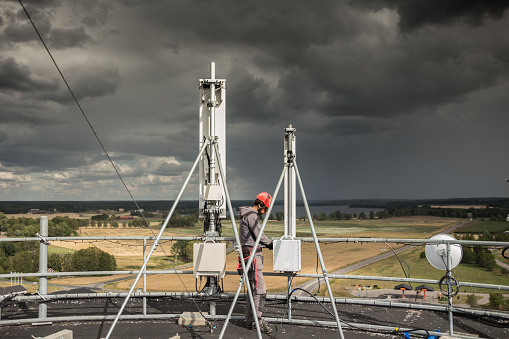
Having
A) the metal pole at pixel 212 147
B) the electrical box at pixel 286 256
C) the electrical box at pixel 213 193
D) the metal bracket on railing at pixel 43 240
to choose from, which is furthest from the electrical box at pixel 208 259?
the metal bracket on railing at pixel 43 240

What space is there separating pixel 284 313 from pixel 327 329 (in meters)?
0.78

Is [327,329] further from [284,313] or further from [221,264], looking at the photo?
[221,264]

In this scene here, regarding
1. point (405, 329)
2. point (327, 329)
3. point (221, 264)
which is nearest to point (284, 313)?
point (327, 329)

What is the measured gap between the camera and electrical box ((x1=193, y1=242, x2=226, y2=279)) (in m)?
5.22

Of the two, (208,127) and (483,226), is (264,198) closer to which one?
(208,127)

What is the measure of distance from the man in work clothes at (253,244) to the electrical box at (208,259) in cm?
46

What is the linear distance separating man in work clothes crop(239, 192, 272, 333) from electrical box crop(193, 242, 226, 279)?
46 centimetres

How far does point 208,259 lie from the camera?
17.1 ft

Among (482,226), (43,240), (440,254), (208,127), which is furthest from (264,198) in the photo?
(482,226)

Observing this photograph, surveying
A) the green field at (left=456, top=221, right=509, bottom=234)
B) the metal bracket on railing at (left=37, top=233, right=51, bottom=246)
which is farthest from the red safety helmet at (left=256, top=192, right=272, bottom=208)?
the green field at (left=456, top=221, right=509, bottom=234)

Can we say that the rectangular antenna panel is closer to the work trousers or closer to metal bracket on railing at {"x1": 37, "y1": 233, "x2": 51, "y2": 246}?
the work trousers

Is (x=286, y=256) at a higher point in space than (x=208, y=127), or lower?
lower

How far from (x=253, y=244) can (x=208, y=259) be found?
730mm

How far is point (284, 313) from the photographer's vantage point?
563 centimetres
